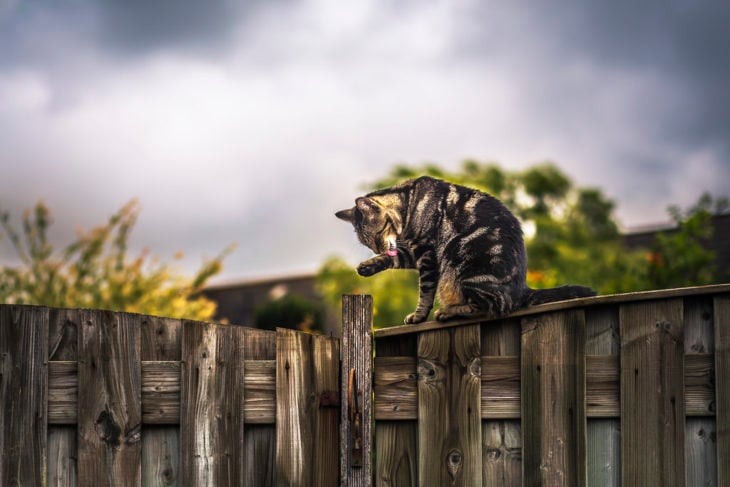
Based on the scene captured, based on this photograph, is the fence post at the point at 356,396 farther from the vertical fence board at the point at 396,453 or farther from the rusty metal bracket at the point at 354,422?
the vertical fence board at the point at 396,453

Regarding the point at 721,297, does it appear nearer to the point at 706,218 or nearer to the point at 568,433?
the point at 568,433

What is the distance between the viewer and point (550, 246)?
2408 centimetres

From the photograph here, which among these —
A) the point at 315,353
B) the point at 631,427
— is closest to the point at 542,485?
the point at 631,427

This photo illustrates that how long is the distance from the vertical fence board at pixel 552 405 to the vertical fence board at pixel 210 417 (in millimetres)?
1295

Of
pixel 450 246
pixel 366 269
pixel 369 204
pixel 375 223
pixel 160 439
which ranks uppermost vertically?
pixel 369 204

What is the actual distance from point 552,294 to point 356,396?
1.14m

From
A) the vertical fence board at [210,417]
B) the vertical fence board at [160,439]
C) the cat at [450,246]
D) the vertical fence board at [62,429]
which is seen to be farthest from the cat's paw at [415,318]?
the vertical fence board at [62,429]

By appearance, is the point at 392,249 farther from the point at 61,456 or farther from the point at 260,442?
the point at 61,456

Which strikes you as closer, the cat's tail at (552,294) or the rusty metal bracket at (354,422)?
the rusty metal bracket at (354,422)

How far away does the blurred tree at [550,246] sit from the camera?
44.5ft

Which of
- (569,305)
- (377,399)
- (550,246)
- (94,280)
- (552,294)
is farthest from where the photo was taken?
(550,246)

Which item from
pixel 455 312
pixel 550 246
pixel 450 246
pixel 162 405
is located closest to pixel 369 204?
pixel 450 246

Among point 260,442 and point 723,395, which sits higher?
point 723,395

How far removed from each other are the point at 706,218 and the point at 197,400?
33.7 ft
